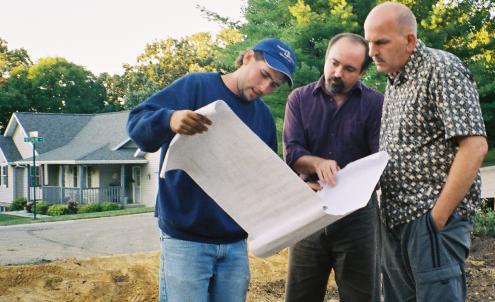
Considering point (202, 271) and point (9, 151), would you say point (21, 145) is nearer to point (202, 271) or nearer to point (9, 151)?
point (9, 151)

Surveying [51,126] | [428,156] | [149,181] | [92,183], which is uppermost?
[428,156]

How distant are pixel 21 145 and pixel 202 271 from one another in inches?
1339

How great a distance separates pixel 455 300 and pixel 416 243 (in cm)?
27

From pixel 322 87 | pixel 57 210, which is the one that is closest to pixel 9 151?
pixel 57 210

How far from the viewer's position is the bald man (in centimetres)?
195

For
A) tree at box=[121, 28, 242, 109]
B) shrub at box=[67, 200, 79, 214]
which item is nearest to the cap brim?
shrub at box=[67, 200, 79, 214]

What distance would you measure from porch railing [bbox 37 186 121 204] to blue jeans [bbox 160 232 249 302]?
24.3m

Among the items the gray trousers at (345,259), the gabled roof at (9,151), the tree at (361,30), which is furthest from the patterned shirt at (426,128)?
the gabled roof at (9,151)

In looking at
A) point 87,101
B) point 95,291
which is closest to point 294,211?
point 95,291

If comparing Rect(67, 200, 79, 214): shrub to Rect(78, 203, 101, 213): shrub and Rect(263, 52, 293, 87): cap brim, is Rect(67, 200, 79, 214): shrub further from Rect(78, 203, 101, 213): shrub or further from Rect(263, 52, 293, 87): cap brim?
Rect(263, 52, 293, 87): cap brim

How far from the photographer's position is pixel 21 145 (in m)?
32.8

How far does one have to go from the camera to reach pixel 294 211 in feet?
6.22

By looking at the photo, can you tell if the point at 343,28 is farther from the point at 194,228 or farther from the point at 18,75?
the point at 18,75

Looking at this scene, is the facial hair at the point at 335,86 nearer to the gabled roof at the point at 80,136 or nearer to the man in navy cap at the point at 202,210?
the man in navy cap at the point at 202,210
